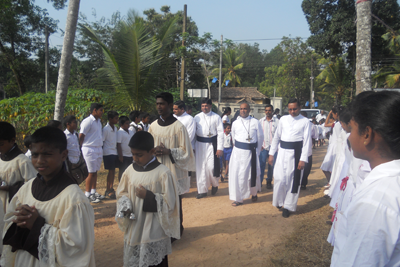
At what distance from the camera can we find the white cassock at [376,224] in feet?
3.98

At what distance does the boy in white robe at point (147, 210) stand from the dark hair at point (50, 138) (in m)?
0.87

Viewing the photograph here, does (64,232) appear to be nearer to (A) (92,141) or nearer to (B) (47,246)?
(B) (47,246)

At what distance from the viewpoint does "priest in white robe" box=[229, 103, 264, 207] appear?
6.49 m

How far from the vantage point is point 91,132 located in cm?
621

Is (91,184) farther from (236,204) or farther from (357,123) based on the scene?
(357,123)

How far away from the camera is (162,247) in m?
3.05

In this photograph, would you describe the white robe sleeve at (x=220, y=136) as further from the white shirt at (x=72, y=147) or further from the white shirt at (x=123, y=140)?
the white shirt at (x=72, y=147)

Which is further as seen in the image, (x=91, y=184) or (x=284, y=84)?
(x=284, y=84)

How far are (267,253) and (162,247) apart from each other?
6.37 feet

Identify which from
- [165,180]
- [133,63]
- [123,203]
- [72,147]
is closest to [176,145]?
[165,180]

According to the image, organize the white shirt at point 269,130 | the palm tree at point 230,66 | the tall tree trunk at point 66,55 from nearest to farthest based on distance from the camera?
1. the tall tree trunk at point 66,55
2. the white shirt at point 269,130
3. the palm tree at point 230,66

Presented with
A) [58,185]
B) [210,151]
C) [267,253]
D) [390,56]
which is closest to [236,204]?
[210,151]

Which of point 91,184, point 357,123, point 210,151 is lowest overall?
point 91,184

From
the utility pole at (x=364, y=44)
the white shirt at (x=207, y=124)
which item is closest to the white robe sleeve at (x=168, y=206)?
the white shirt at (x=207, y=124)
